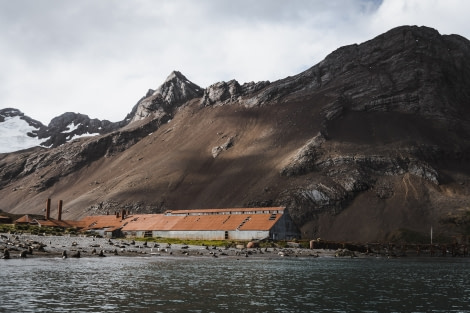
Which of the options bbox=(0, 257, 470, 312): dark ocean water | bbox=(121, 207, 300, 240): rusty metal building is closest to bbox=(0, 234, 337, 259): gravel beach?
bbox=(0, 257, 470, 312): dark ocean water

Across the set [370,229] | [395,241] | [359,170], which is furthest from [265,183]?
[395,241]

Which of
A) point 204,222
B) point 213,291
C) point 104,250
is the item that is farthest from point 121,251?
point 213,291

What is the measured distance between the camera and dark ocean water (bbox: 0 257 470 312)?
98.4 ft

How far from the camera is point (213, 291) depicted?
1465 inches

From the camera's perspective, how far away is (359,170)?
157m

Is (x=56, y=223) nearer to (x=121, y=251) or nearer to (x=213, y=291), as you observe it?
(x=121, y=251)

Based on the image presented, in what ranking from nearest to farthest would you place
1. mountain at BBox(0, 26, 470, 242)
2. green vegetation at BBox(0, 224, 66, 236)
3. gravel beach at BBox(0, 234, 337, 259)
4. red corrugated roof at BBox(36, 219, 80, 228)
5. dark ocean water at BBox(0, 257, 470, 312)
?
dark ocean water at BBox(0, 257, 470, 312)
gravel beach at BBox(0, 234, 337, 259)
green vegetation at BBox(0, 224, 66, 236)
red corrugated roof at BBox(36, 219, 80, 228)
mountain at BBox(0, 26, 470, 242)

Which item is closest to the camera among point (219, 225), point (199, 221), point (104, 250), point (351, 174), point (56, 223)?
point (104, 250)

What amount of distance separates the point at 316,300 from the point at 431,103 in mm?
173445

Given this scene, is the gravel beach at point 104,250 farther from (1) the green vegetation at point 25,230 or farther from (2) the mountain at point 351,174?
(2) the mountain at point 351,174

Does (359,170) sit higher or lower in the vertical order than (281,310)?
higher

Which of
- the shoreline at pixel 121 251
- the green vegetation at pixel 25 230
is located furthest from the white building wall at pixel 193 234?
the green vegetation at pixel 25 230

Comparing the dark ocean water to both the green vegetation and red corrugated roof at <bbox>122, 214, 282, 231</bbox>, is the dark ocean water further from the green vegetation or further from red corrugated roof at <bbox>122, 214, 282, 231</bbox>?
red corrugated roof at <bbox>122, 214, 282, 231</bbox>

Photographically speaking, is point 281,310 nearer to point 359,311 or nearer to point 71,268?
point 359,311
